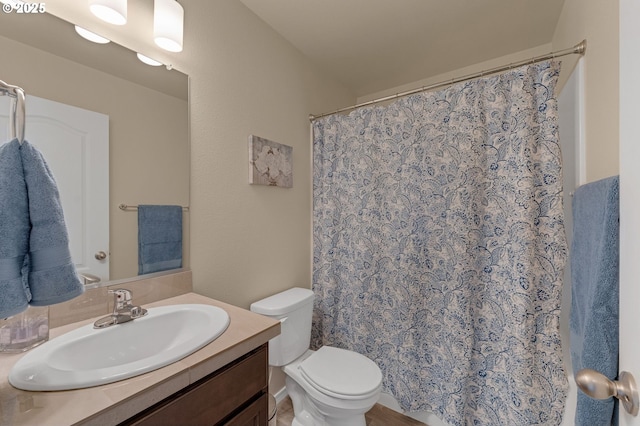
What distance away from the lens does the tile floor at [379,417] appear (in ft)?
5.41

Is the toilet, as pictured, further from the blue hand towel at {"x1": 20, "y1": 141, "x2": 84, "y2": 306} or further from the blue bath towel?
the blue hand towel at {"x1": 20, "y1": 141, "x2": 84, "y2": 306}

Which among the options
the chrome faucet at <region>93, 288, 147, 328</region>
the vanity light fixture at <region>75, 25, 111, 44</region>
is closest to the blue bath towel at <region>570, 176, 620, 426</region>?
the chrome faucet at <region>93, 288, 147, 328</region>

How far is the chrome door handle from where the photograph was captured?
0.43 metres

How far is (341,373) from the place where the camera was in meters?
1.41

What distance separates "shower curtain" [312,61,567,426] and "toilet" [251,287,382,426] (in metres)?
0.37

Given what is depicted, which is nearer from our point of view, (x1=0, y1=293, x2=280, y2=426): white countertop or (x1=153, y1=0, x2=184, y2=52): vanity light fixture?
(x1=0, y1=293, x2=280, y2=426): white countertop

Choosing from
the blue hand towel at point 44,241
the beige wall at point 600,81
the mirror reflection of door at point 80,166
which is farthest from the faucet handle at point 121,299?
the beige wall at point 600,81

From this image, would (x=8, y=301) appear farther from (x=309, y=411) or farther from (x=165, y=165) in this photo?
(x=309, y=411)

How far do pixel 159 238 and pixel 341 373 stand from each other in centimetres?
115

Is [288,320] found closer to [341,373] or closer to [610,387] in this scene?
[341,373]

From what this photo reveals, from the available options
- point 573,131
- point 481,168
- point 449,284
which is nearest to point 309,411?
point 449,284

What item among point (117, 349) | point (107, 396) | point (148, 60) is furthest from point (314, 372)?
point (148, 60)

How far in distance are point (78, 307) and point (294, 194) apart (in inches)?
52.7

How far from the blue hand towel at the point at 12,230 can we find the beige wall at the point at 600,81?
5.42 feet
